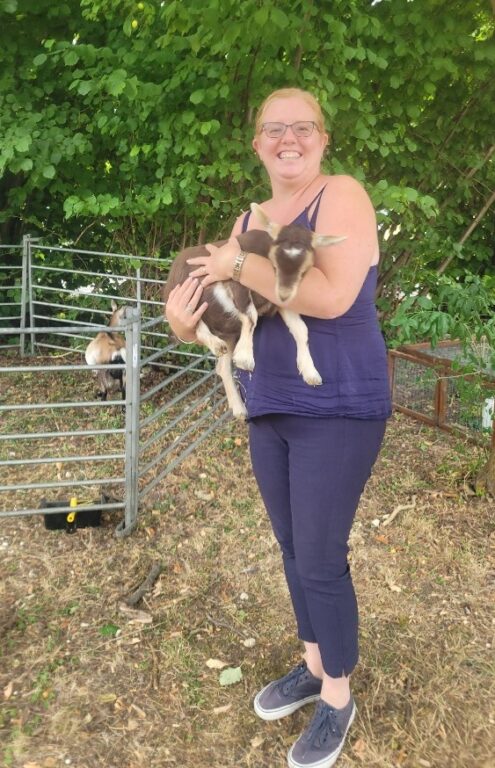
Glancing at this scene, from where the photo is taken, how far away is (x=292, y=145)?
166 cm

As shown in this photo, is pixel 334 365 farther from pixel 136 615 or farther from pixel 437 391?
pixel 437 391

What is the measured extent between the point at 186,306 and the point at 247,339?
225 mm

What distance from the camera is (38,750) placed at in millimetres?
2232

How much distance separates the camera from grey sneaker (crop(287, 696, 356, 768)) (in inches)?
83.6

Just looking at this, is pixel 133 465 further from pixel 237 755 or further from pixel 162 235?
pixel 162 235

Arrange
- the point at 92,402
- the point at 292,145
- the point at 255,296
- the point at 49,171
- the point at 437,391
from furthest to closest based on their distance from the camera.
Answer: the point at 49,171 → the point at 437,391 → the point at 92,402 → the point at 255,296 → the point at 292,145

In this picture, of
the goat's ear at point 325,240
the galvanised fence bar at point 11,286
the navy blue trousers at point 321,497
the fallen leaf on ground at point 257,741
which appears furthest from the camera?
the galvanised fence bar at point 11,286

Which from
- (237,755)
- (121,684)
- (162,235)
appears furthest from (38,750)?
(162,235)

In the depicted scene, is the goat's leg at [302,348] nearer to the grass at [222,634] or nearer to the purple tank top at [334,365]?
the purple tank top at [334,365]

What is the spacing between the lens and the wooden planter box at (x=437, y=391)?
441 centimetres

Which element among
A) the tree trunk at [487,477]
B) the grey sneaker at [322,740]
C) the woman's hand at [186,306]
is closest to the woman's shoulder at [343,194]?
the woman's hand at [186,306]

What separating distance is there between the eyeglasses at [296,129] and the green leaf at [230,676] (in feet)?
7.08

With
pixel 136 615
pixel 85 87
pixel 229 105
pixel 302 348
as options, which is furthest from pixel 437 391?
pixel 85 87

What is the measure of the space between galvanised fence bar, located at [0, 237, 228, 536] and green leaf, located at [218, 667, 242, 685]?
1257 millimetres
